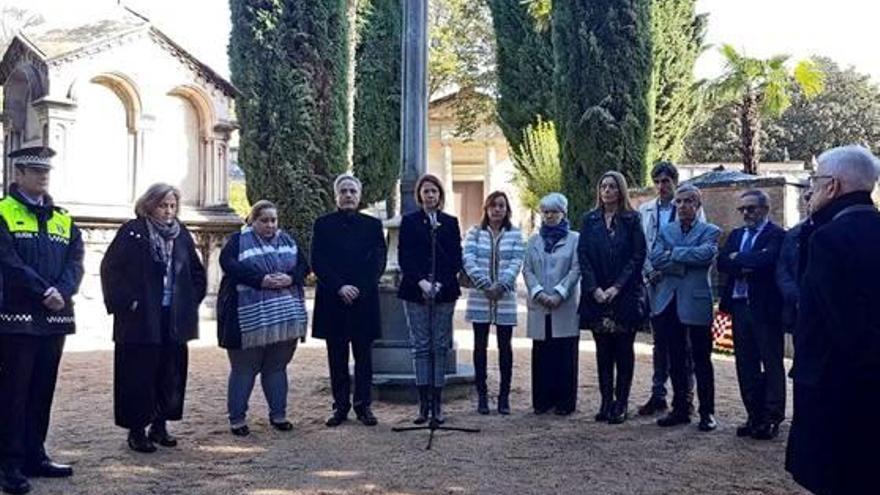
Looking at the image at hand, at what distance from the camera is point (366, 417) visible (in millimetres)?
6098

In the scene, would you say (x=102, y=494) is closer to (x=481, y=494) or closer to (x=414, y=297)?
(x=481, y=494)

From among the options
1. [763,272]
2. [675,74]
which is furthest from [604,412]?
[675,74]

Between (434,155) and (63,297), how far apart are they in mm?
28651

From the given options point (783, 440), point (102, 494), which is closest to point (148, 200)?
point (102, 494)

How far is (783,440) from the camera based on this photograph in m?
5.74

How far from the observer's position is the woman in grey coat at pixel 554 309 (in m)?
6.42

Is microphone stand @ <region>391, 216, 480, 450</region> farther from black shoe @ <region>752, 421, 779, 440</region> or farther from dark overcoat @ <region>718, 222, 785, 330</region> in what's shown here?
dark overcoat @ <region>718, 222, 785, 330</region>

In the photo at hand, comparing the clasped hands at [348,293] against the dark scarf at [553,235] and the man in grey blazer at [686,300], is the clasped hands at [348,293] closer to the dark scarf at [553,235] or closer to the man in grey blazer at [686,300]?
the dark scarf at [553,235]

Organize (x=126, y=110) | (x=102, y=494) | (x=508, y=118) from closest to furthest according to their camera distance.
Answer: (x=102, y=494), (x=126, y=110), (x=508, y=118)

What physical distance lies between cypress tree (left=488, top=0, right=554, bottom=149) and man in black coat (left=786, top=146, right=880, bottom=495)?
18.4 metres

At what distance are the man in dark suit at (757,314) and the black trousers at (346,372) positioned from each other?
8.47 ft

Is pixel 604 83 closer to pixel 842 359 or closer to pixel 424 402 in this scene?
pixel 424 402

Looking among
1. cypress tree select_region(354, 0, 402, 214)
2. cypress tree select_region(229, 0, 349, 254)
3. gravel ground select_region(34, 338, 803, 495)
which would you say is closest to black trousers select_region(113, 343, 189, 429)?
gravel ground select_region(34, 338, 803, 495)

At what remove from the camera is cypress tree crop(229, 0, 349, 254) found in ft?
54.6
